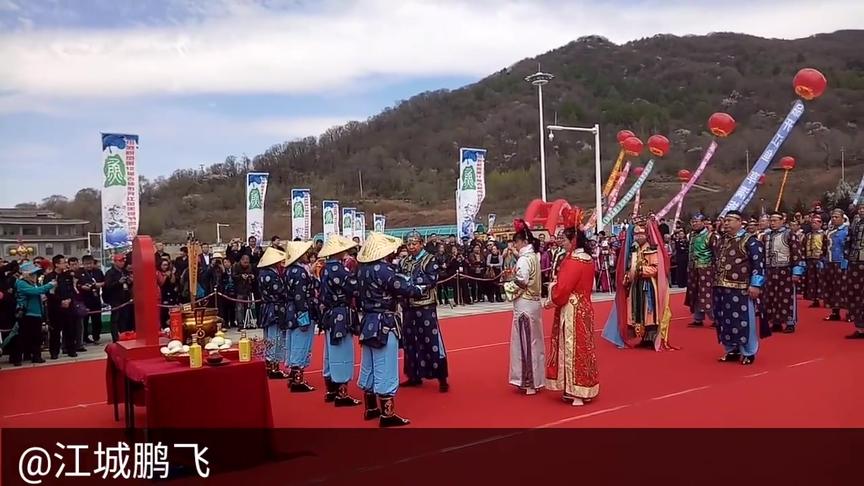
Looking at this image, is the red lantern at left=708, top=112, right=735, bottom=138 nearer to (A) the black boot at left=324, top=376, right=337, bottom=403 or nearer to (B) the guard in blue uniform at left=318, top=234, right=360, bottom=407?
(B) the guard in blue uniform at left=318, top=234, right=360, bottom=407

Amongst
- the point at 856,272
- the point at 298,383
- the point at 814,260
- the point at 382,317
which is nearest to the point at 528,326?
the point at 382,317

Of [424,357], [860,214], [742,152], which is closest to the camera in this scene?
[424,357]

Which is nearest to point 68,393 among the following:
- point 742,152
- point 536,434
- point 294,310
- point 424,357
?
point 294,310

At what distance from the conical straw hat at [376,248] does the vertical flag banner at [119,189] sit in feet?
21.7

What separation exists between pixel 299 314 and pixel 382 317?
179 centimetres

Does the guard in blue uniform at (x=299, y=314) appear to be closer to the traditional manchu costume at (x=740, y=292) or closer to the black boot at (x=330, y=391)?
the black boot at (x=330, y=391)

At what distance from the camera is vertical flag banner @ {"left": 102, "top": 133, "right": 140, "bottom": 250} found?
10.5 m

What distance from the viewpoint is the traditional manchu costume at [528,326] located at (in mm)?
6285

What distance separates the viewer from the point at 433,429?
5234 mm

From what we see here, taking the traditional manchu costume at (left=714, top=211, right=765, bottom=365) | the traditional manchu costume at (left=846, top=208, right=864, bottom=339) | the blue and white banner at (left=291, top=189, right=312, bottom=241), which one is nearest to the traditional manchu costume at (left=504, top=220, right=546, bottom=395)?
the traditional manchu costume at (left=714, top=211, right=765, bottom=365)

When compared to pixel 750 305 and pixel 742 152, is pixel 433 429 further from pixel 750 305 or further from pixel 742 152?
pixel 742 152

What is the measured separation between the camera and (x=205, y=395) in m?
4.40

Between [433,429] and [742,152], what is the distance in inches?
2457

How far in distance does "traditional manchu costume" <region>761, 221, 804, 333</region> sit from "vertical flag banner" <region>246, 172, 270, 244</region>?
10.2 metres
